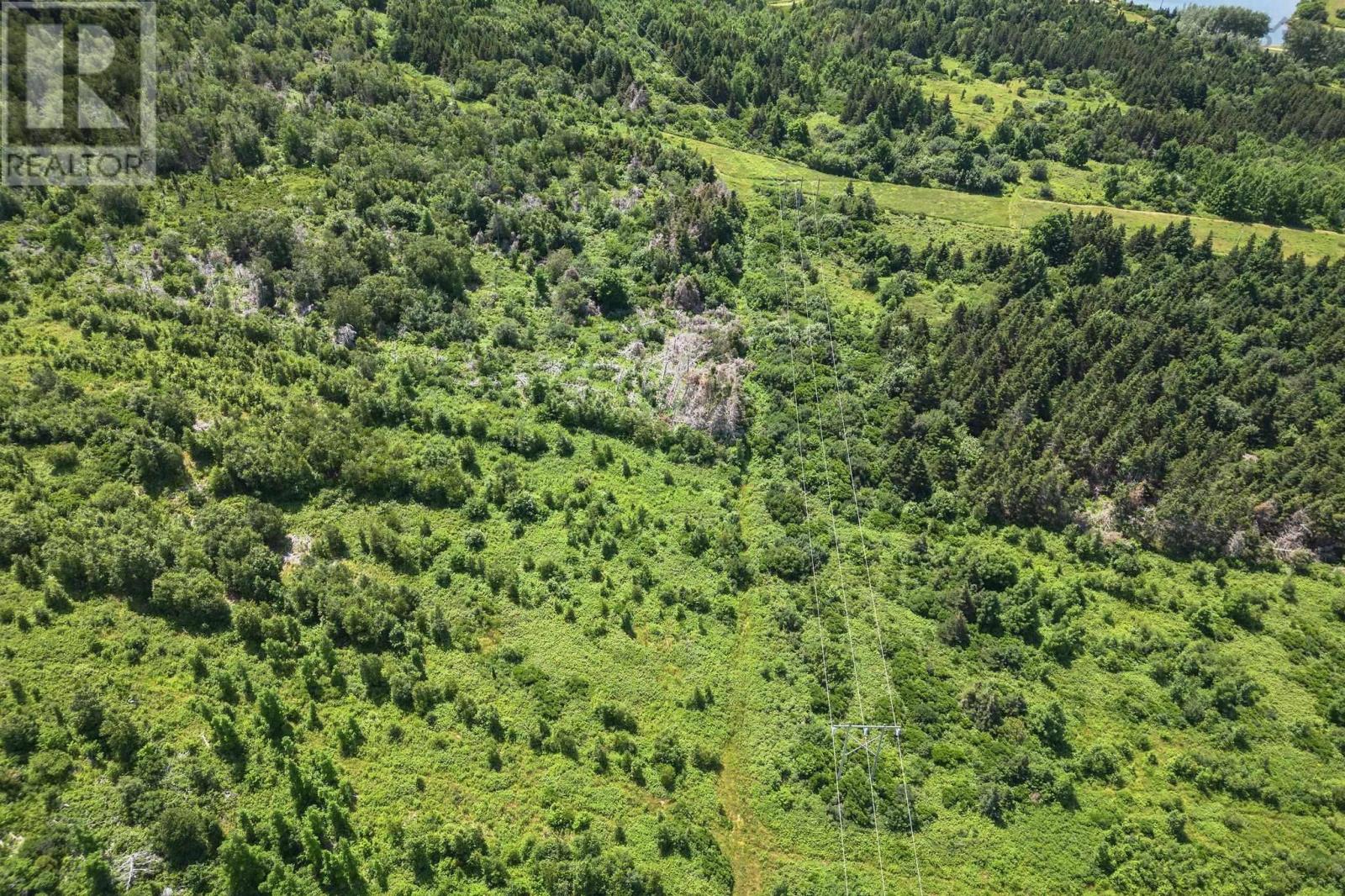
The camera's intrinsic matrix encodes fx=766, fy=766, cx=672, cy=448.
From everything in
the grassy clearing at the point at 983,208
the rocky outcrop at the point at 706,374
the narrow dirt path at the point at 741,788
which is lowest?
the narrow dirt path at the point at 741,788

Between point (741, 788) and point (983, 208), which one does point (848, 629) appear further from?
point (983, 208)

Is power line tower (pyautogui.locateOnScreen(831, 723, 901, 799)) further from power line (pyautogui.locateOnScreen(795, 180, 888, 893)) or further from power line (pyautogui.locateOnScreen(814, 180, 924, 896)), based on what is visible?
power line (pyautogui.locateOnScreen(814, 180, 924, 896))

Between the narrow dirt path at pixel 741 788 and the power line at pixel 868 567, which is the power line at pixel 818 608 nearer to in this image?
the power line at pixel 868 567

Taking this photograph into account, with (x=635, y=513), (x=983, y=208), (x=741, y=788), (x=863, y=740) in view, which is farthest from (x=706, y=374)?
(x=983, y=208)

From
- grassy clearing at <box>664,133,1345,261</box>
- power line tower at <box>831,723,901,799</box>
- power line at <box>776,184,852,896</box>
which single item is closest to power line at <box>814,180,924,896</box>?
power line tower at <box>831,723,901,799</box>

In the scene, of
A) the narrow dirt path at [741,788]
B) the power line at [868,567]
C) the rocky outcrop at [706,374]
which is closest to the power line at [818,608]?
the power line at [868,567]
